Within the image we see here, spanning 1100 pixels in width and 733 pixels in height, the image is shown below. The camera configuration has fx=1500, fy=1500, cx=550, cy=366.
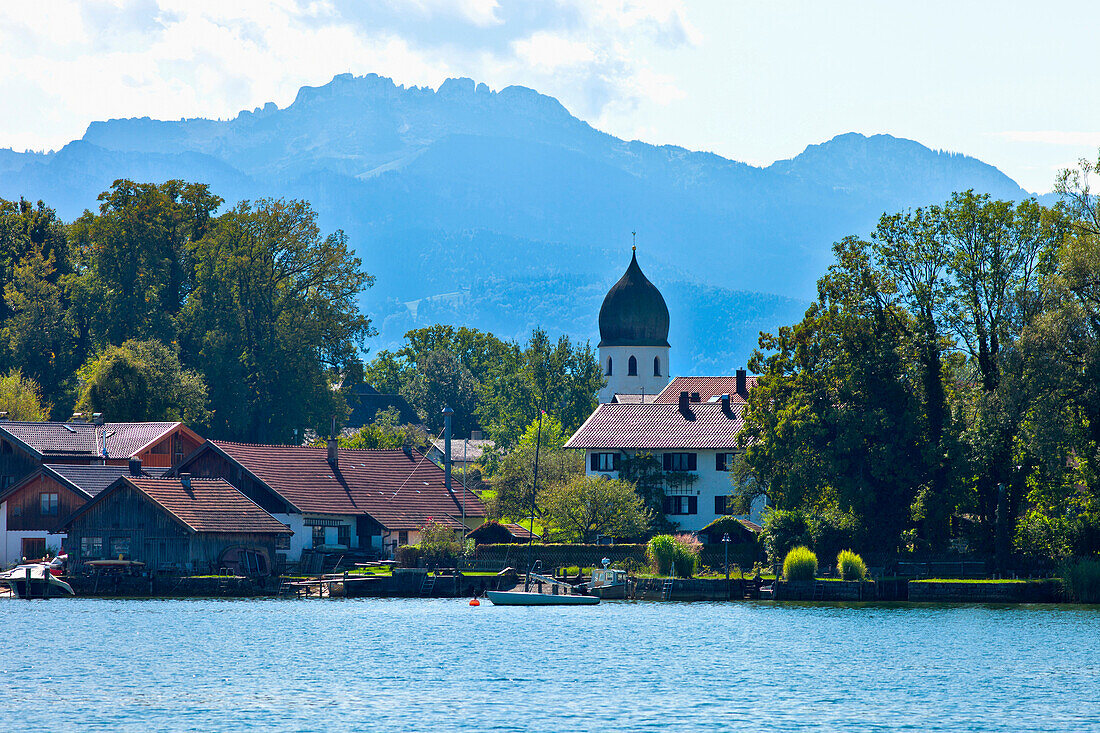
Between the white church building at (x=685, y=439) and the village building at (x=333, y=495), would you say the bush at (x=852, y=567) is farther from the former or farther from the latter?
the village building at (x=333, y=495)

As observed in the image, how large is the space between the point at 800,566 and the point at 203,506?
31.2 metres

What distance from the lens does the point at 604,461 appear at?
320 feet

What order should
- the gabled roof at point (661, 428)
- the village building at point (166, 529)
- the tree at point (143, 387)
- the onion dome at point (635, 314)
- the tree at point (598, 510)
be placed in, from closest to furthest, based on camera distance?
the village building at point (166, 529)
the tree at point (598, 510)
the gabled roof at point (661, 428)
the tree at point (143, 387)
the onion dome at point (635, 314)

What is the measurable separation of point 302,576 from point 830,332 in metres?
31.5

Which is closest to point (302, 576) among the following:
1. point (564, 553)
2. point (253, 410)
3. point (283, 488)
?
point (283, 488)

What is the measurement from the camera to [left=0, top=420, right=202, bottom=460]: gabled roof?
88875 mm

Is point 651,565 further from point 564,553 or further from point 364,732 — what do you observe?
point 364,732

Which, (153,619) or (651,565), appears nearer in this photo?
(153,619)

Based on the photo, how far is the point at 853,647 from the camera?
55.1 metres

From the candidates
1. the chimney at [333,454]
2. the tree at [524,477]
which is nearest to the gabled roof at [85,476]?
the chimney at [333,454]

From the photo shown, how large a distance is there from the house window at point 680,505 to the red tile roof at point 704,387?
10.7 m

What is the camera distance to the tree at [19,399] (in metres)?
102

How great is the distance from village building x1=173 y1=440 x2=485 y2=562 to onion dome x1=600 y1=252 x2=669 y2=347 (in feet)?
164

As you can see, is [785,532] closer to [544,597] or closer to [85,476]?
[544,597]
